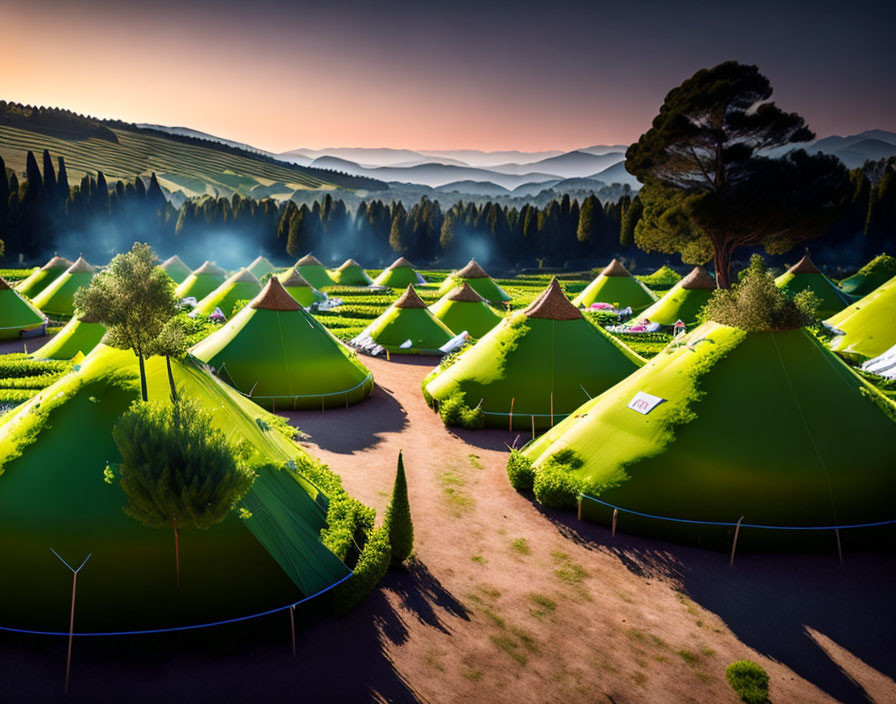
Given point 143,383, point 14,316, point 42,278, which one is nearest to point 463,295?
point 14,316

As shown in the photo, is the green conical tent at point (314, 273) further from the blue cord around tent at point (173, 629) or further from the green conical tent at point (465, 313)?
the blue cord around tent at point (173, 629)

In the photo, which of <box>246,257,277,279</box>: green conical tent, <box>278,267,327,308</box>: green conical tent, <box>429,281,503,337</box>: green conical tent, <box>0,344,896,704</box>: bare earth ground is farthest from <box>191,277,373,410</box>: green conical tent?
<box>246,257,277,279</box>: green conical tent

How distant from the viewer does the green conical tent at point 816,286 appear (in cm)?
4744

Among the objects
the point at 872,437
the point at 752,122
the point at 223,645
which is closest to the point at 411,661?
the point at 223,645

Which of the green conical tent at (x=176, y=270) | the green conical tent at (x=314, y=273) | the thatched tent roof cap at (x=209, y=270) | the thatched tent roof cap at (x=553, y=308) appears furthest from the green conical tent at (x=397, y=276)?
the thatched tent roof cap at (x=553, y=308)

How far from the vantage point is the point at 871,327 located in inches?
1275

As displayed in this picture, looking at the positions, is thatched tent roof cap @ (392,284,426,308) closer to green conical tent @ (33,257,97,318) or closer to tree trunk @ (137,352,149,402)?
tree trunk @ (137,352,149,402)

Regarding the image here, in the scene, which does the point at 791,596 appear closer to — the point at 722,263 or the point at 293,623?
the point at 293,623

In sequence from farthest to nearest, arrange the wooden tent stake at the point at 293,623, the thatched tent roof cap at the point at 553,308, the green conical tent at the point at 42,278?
the green conical tent at the point at 42,278, the thatched tent roof cap at the point at 553,308, the wooden tent stake at the point at 293,623

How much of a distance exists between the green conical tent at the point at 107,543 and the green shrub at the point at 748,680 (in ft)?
21.9

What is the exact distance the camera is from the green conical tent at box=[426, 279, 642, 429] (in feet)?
71.7

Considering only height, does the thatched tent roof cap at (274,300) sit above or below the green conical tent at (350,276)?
above

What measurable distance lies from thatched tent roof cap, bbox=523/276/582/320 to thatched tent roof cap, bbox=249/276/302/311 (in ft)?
31.8

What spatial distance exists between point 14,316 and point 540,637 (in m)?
38.2
